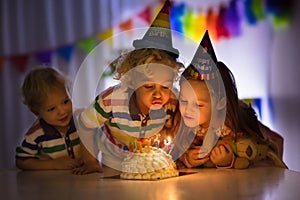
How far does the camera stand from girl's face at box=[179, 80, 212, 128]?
1.10 m

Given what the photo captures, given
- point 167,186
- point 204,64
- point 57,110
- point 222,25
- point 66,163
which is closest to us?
point 167,186

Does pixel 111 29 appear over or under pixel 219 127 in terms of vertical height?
over

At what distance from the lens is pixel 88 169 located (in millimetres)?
1114

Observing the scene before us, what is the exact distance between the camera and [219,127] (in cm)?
114

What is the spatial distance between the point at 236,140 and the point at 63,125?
0.51 metres

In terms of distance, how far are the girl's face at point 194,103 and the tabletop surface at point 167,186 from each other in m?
0.13

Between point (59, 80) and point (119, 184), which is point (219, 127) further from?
point (59, 80)

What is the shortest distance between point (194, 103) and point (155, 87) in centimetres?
10

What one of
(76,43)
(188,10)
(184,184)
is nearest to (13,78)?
(76,43)

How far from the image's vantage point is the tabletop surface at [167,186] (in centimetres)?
79

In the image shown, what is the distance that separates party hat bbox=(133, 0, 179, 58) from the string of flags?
4.98 feet

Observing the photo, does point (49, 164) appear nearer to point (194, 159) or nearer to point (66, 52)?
point (194, 159)

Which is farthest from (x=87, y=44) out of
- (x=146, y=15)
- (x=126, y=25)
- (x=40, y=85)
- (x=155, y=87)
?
(x=155, y=87)

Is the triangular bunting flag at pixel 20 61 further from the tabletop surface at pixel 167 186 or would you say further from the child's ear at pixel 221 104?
the child's ear at pixel 221 104
